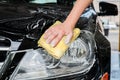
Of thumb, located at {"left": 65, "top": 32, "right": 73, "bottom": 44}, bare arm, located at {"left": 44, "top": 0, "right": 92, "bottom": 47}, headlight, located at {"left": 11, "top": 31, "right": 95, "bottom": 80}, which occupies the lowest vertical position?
headlight, located at {"left": 11, "top": 31, "right": 95, "bottom": 80}

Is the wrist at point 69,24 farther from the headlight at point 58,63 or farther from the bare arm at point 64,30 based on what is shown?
the headlight at point 58,63

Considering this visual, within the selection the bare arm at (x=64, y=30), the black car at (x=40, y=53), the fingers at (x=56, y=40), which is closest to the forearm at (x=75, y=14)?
the bare arm at (x=64, y=30)

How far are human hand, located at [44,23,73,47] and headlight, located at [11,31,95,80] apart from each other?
0.75 feet

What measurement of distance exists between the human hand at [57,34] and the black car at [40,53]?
0.58 ft

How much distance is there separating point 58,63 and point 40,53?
0.13m

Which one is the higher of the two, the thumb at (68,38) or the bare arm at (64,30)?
the bare arm at (64,30)

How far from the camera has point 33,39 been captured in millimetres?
1873

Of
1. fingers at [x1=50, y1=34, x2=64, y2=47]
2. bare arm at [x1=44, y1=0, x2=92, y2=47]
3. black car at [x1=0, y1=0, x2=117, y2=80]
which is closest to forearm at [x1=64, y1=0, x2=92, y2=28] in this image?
bare arm at [x1=44, y1=0, x2=92, y2=47]

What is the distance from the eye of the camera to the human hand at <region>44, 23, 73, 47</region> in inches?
66.7

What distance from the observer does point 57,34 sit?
1.71 metres

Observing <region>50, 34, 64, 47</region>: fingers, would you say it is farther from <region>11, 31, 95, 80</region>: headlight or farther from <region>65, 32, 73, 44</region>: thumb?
<region>11, 31, 95, 80</region>: headlight

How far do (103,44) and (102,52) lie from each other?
10 cm

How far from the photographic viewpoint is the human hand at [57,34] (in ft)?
5.56

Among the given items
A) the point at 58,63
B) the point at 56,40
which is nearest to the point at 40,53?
the point at 58,63
